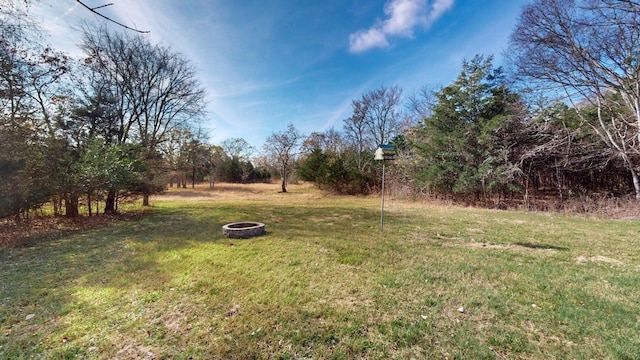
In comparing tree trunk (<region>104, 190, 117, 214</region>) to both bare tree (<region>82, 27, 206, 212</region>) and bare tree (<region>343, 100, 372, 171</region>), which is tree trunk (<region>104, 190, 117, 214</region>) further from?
bare tree (<region>343, 100, 372, 171</region>)

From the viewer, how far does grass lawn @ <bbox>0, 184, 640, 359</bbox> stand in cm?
194

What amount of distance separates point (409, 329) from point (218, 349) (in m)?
1.63

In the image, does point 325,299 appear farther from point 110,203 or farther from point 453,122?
point 453,122

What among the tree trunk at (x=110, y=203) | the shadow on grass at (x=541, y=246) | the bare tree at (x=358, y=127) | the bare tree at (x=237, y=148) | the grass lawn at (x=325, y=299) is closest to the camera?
the grass lawn at (x=325, y=299)

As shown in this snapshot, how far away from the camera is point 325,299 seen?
105 inches

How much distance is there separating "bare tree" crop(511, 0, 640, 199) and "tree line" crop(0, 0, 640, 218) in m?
0.03

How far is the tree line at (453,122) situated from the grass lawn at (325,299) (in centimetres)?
267

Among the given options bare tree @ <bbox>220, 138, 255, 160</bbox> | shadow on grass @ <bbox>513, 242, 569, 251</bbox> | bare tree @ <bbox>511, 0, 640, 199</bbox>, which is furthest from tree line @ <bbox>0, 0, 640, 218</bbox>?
bare tree @ <bbox>220, 138, 255, 160</bbox>

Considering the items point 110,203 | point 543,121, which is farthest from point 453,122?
point 110,203

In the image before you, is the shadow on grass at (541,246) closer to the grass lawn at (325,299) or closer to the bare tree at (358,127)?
the grass lawn at (325,299)

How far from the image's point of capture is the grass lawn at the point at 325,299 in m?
1.94

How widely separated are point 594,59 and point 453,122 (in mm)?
4771

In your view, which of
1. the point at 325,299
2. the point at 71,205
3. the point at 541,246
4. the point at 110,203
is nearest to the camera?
the point at 325,299

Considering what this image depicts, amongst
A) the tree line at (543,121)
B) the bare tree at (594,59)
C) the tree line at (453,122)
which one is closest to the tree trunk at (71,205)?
the tree line at (453,122)
